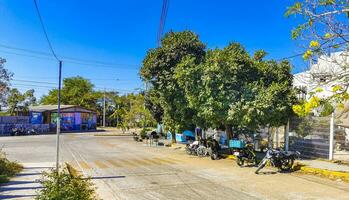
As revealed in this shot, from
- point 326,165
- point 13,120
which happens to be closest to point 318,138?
point 326,165

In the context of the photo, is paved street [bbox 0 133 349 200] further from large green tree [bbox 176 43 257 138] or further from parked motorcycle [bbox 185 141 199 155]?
parked motorcycle [bbox 185 141 199 155]

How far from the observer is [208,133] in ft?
88.9

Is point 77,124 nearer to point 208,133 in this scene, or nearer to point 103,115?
point 103,115

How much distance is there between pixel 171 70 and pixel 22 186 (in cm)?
1259

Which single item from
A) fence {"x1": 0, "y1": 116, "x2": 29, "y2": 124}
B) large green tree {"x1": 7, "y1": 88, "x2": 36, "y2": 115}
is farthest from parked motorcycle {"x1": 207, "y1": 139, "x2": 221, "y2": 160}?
large green tree {"x1": 7, "y1": 88, "x2": 36, "y2": 115}

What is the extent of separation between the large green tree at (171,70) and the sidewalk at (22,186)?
913 centimetres

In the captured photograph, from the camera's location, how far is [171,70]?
2131 cm

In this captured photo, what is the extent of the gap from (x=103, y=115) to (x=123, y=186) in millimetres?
57394

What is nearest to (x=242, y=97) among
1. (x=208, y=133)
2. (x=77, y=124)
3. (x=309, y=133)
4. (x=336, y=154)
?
(x=309, y=133)

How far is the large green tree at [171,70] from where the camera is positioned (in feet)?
67.2

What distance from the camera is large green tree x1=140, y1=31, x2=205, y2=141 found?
20469mm

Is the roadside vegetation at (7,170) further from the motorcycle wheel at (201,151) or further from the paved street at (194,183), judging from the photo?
the motorcycle wheel at (201,151)

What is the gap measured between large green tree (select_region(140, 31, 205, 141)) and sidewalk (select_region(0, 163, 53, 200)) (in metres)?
9.13

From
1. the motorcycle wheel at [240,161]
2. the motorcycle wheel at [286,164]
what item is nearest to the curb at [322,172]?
the motorcycle wheel at [286,164]
